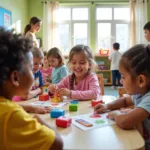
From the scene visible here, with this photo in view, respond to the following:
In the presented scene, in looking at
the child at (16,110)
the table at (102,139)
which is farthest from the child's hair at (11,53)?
the table at (102,139)

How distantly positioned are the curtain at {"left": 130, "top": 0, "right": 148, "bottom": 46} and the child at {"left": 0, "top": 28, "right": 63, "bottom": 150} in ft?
18.2

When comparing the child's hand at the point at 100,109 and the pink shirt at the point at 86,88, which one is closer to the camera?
the child's hand at the point at 100,109

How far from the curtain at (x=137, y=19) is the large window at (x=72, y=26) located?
1248 mm

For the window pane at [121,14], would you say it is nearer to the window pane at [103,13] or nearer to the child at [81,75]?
the window pane at [103,13]

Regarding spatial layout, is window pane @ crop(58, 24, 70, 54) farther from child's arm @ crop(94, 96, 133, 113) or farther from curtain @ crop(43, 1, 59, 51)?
child's arm @ crop(94, 96, 133, 113)

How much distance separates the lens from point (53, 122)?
2.94 ft

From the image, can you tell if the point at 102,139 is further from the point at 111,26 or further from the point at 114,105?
the point at 111,26

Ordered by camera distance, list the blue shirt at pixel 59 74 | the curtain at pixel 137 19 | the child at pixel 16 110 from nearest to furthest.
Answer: the child at pixel 16 110 < the blue shirt at pixel 59 74 < the curtain at pixel 137 19

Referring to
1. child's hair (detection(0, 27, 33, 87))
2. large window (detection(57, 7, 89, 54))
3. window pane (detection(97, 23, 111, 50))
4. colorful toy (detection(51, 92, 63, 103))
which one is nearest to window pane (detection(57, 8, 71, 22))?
large window (detection(57, 7, 89, 54))

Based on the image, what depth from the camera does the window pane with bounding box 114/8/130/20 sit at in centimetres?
608

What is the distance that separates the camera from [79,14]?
20.1ft

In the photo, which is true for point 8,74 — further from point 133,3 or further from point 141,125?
point 133,3

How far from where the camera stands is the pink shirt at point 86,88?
138cm

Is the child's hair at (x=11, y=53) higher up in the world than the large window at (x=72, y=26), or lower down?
lower down
